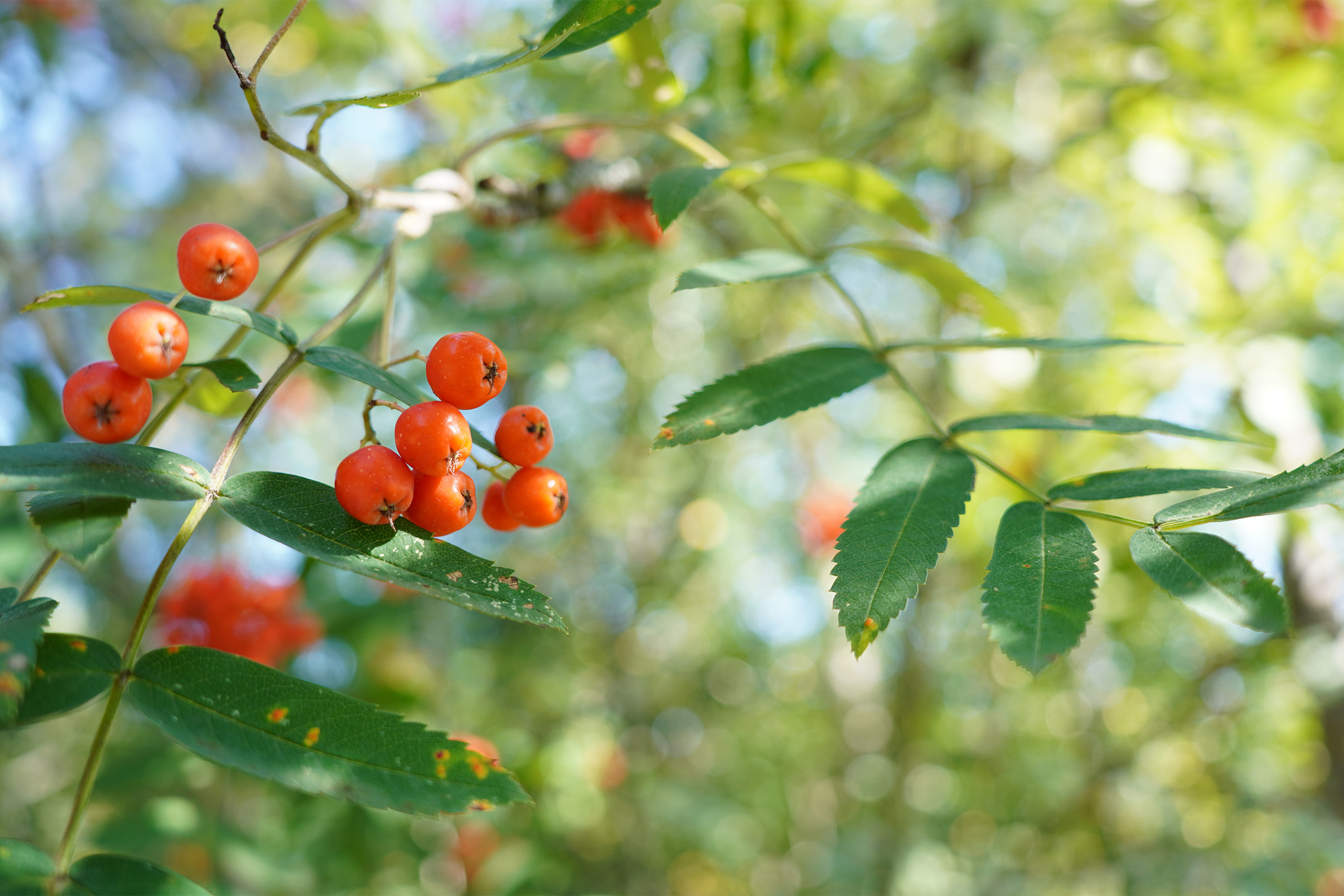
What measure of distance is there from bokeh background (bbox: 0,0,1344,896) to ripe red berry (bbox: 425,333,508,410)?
383 mm

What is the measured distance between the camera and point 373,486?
32.4 inches

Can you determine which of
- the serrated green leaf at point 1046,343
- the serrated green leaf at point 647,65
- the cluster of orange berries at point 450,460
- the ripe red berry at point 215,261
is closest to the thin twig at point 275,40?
the ripe red berry at point 215,261

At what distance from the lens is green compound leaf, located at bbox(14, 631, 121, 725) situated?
0.77 meters

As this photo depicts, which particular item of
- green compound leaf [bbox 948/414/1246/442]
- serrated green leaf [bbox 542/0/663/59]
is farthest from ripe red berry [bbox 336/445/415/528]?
green compound leaf [bbox 948/414/1246/442]

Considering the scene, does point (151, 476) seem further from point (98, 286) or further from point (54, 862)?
point (54, 862)

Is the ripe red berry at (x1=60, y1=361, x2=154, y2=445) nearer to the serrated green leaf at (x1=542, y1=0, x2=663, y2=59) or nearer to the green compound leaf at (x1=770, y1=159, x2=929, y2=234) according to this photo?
the serrated green leaf at (x1=542, y1=0, x2=663, y2=59)

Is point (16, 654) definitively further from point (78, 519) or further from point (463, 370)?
point (463, 370)

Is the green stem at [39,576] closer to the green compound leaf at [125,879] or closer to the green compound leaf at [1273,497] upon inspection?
the green compound leaf at [125,879]

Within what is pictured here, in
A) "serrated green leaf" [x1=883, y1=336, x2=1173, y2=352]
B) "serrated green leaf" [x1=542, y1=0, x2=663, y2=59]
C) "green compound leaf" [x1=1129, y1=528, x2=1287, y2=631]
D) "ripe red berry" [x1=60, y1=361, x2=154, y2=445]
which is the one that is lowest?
"green compound leaf" [x1=1129, y1=528, x2=1287, y2=631]

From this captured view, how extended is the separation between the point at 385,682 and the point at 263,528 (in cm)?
180

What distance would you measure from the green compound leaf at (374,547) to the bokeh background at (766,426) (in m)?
0.16

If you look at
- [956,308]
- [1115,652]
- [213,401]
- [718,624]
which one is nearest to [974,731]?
[1115,652]

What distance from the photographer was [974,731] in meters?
4.72

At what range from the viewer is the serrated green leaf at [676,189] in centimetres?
108
